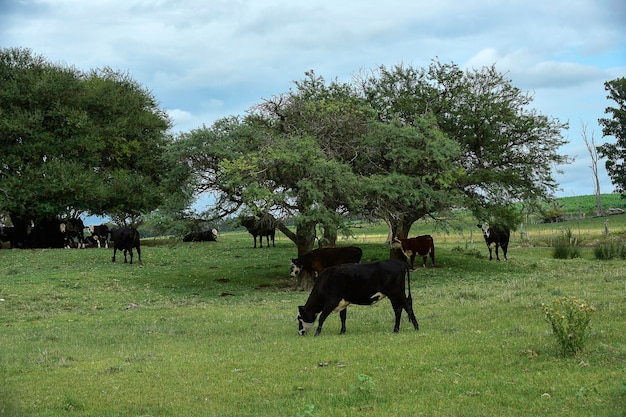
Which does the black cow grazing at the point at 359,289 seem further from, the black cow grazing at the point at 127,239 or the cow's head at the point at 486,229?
the cow's head at the point at 486,229

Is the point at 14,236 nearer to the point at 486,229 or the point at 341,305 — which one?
the point at 486,229

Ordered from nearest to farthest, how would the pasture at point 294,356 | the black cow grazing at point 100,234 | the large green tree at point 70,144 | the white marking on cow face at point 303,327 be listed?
the pasture at point 294,356 → the white marking on cow face at point 303,327 → the large green tree at point 70,144 → the black cow grazing at point 100,234

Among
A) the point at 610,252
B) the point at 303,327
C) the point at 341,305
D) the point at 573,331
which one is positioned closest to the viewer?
the point at 573,331

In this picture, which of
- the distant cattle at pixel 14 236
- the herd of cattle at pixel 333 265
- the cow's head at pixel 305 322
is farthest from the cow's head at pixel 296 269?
the distant cattle at pixel 14 236

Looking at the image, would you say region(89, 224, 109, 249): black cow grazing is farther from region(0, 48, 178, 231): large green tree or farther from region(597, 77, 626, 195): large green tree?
region(597, 77, 626, 195): large green tree

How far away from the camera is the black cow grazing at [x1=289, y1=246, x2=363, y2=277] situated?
25.9 metres

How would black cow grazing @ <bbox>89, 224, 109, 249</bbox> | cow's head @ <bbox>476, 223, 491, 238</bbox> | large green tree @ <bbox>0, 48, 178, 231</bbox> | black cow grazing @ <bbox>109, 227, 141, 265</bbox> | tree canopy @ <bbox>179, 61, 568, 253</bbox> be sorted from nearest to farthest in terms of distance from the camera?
1. tree canopy @ <bbox>179, 61, 568, 253</bbox>
2. black cow grazing @ <bbox>109, 227, 141, 265</bbox>
3. cow's head @ <bbox>476, 223, 491, 238</bbox>
4. large green tree @ <bbox>0, 48, 178, 231</bbox>
5. black cow grazing @ <bbox>89, 224, 109, 249</bbox>

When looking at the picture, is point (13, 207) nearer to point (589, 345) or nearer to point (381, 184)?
point (381, 184)

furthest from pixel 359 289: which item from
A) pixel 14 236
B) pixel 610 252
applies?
pixel 14 236

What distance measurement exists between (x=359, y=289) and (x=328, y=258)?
39.0ft

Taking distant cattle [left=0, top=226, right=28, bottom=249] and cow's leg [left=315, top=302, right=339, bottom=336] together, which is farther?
distant cattle [left=0, top=226, right=28, bottom=249]

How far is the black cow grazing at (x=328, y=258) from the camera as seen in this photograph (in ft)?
85.1

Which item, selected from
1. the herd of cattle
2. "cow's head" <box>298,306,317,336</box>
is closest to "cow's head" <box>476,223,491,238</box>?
the herd of cattle

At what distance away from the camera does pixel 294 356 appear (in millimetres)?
11820
